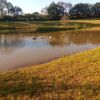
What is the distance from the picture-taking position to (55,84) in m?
9.02

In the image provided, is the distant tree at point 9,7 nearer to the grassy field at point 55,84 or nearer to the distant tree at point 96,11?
the distant tree at point 96,11

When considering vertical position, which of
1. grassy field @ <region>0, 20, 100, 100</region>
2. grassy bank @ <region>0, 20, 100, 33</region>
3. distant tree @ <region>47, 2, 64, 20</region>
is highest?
distant tree @ <region>47, 2, 64, 20</region>

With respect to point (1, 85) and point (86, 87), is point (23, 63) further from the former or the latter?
point (86, 87)

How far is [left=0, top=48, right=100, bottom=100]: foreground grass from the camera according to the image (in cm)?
791

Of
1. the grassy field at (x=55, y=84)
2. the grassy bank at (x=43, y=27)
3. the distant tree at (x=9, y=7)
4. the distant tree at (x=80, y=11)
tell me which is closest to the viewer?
the grassy field at (x=55, y=84)

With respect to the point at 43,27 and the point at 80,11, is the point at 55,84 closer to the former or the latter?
the point at 43,27

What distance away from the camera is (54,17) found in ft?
281

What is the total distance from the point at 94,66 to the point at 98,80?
8.37ft

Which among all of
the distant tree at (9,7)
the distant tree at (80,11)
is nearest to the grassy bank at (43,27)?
the distant tree at (80,11)

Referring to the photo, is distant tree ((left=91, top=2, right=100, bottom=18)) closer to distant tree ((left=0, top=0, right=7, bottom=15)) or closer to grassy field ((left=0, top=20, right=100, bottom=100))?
distant tree ((left=0, top=0, right=7, bottom=15))

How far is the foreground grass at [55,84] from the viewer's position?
25.9 feet

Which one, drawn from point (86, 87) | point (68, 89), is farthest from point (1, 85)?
point (86, 87)

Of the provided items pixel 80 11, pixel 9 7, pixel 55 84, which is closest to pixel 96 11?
pixel 80 11

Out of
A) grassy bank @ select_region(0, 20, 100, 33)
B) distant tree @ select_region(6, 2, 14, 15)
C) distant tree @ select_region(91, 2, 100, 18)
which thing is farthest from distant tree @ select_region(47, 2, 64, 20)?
grassy bank @ select_region(0, 20, 100, 33)
